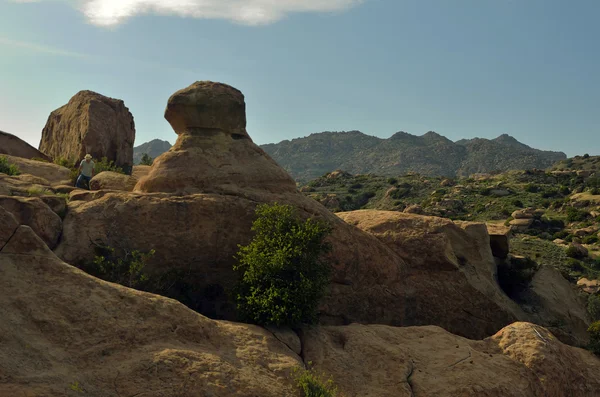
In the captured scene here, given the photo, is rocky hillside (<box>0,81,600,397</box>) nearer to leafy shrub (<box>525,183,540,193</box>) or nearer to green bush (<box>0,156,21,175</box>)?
green bush (<box>0,156,21,175</box>)

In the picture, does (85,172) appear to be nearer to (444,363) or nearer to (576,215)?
(444,363)

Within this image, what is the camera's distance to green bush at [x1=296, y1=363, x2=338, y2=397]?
985 centimetres

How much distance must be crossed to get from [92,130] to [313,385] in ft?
73.1

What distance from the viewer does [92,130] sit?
27.5 metres

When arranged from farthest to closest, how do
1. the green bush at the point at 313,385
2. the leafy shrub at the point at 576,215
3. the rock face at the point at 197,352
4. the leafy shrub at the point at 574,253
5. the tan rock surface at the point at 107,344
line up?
the leafy shrub at the point at 576,215
the leafy shrub at the point at 574,253
the green bush at the point at 313,385
the rock face at the point at 197,352
the tan rock surface at the point at 107,344

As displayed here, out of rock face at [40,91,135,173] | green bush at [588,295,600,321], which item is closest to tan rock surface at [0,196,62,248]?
rock face at [40,91,135,173]

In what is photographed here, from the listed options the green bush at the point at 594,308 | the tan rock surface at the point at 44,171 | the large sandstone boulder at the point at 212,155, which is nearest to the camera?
the large sandstone boulder at the point at 212,155

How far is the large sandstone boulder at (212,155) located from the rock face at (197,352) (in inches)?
235

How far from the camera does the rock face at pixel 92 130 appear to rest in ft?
91.0

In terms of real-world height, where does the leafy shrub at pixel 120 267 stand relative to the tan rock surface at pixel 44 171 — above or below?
below

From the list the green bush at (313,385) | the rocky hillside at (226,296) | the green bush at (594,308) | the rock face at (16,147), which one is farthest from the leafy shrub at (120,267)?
the green bush at (594,308)

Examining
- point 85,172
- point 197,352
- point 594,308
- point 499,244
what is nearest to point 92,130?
point 85,172

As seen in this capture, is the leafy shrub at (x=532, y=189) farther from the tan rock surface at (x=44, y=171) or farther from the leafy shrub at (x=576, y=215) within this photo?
the tan rock surface at (x=44, y=171)

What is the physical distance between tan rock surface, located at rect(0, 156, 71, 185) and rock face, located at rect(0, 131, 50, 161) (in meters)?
6.36
